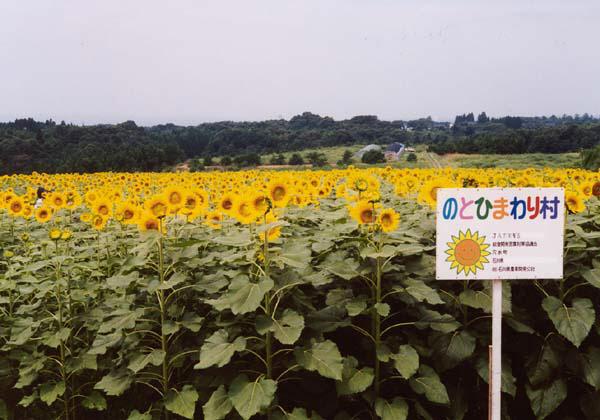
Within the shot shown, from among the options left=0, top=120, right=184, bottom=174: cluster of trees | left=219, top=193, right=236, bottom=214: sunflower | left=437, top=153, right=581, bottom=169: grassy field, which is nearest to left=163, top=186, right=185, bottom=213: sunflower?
left=219, top=193, right=236, bottom=214: sunflower

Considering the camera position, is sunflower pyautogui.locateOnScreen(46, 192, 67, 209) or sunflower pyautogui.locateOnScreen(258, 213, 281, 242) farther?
sunflower pyautogui.locateOnScreen(46, 192, 67, 209)

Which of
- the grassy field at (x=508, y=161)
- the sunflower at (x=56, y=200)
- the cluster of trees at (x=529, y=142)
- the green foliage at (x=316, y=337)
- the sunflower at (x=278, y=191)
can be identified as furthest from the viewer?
the cluster of trees at (x=529, y=142)

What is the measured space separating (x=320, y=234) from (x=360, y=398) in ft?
4.06

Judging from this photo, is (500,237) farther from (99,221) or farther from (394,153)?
(394,153)

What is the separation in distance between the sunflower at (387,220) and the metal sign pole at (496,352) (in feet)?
2.39

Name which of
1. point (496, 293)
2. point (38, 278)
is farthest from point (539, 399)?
point (38, 278)

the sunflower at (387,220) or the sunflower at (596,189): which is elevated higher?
the sunflower at (387,220)

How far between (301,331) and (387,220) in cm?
92

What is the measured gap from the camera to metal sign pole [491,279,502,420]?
3.05 meters

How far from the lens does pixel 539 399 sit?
11.9ft

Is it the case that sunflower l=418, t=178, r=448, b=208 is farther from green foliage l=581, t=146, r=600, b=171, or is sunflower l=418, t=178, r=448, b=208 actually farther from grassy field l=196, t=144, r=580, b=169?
green foliage l=581, t=146, r=600, b=171

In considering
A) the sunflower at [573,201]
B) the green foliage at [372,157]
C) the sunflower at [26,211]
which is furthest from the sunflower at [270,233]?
the green foliage at [372,157]

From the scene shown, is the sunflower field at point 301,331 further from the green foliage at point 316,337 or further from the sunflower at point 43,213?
the sunflower at point 43,213

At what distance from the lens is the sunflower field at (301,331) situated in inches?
132
